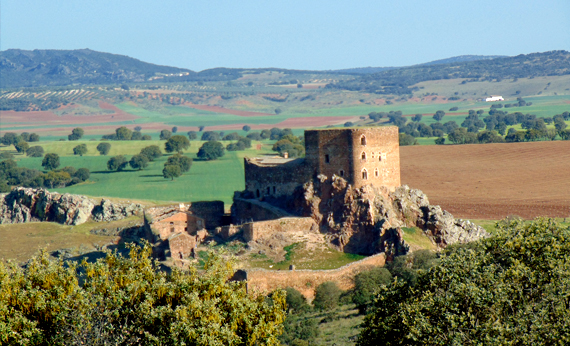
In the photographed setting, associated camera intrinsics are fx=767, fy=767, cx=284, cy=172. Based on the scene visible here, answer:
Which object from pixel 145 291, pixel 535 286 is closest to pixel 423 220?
pixel 535 286

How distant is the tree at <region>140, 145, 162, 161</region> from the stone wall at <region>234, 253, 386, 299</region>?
3233 inches

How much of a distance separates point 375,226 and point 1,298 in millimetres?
28951

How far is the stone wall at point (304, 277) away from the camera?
43.9 meters

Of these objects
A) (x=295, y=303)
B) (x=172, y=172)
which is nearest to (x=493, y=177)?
(x=172, y=172)

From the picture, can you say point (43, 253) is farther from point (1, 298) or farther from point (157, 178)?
point (157, 178)

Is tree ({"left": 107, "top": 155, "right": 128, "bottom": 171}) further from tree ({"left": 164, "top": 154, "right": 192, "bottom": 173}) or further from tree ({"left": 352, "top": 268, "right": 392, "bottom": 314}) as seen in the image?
tree ({"left": 352, "top": 268, "right": 392, "bottom": 314})

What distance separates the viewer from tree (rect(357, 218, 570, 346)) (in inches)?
899

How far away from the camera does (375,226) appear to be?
164 feet

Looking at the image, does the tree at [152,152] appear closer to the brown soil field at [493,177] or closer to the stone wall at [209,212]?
the brown soil field at [493,177]

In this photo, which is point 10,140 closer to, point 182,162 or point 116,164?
point 116,164

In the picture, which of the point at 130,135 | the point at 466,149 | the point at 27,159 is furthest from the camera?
the point at 130,135

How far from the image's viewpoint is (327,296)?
4419 centimetres

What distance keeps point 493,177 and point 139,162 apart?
2174 inches

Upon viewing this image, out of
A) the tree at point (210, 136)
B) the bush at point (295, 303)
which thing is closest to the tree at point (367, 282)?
the bush at point (295, 303)
